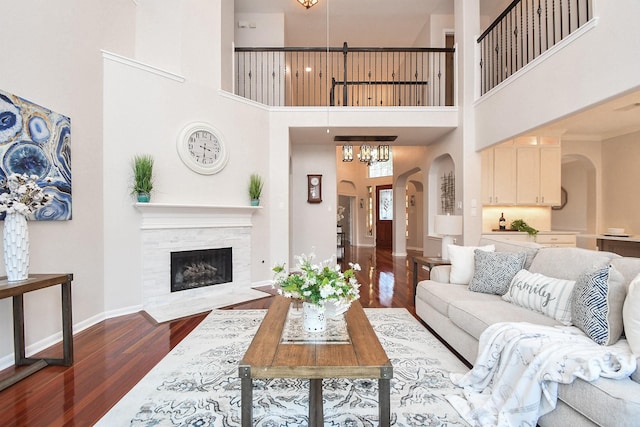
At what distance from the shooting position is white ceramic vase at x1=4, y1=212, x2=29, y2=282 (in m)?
2.18

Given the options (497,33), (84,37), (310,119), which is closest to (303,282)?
(84,37)

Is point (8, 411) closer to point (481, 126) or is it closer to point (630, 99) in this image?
point (481, 126)

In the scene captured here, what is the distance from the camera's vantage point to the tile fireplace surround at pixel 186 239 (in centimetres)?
379

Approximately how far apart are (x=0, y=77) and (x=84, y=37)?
3.75ft

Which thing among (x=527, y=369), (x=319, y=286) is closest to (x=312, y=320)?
(x=319, y=286)

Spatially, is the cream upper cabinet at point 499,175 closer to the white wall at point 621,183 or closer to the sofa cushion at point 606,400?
the white wall at point 621,183

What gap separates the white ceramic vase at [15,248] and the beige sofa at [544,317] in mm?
3296

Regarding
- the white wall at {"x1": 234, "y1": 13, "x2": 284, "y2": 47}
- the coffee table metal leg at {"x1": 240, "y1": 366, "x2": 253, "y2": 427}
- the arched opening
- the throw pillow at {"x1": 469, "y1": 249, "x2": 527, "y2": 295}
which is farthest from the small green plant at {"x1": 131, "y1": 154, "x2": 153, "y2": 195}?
the arched opening

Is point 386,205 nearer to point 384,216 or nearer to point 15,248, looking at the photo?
point 384,216

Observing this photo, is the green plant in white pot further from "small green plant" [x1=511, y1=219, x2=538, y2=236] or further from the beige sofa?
"small green plant" [x1=511, y1=219, x2=538, y2=236]

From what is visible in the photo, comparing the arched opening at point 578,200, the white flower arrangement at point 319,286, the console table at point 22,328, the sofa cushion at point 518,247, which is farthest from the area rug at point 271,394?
the arched opening at point 578,200

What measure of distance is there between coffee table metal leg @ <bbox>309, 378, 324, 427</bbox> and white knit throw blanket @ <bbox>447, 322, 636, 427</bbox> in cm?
84

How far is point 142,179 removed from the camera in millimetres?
3590

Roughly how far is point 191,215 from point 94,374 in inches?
87.7
